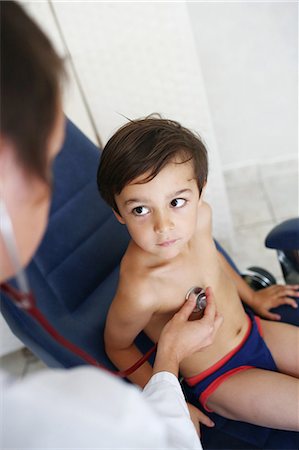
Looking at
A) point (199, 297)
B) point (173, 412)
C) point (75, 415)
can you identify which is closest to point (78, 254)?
point (199, 297)

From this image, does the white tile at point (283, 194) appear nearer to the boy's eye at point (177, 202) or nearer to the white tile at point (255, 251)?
the white tile at point (255, 251)

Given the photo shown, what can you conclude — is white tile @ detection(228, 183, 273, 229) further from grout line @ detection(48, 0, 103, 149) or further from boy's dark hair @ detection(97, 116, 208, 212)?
boy's dark hair @ detection(97, 116, 208, 212)

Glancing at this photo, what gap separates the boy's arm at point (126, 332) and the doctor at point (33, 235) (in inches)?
19.3

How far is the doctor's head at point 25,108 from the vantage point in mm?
470

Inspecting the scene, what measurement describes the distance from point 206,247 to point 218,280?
0.09 m

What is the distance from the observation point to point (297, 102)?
2.24m

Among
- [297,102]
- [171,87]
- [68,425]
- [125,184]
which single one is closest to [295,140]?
[297,102]

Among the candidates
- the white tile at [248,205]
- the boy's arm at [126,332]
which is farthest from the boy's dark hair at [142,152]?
Answer: the white tile at [248,205]

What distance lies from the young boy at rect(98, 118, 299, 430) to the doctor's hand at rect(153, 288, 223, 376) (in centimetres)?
7

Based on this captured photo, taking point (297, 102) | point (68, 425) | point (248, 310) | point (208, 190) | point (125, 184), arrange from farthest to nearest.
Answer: point (297, 102)
point (208, 190)
point (248, 310)
point (125, 184)
point (68, 425)

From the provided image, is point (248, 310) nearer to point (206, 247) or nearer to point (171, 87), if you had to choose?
point (206, 247)

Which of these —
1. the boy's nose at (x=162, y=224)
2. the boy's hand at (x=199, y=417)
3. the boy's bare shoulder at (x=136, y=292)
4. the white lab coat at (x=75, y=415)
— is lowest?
the boy's hand at (x=199, y=417)

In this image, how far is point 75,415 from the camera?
514mm

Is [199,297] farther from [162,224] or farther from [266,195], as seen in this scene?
[266,195]
